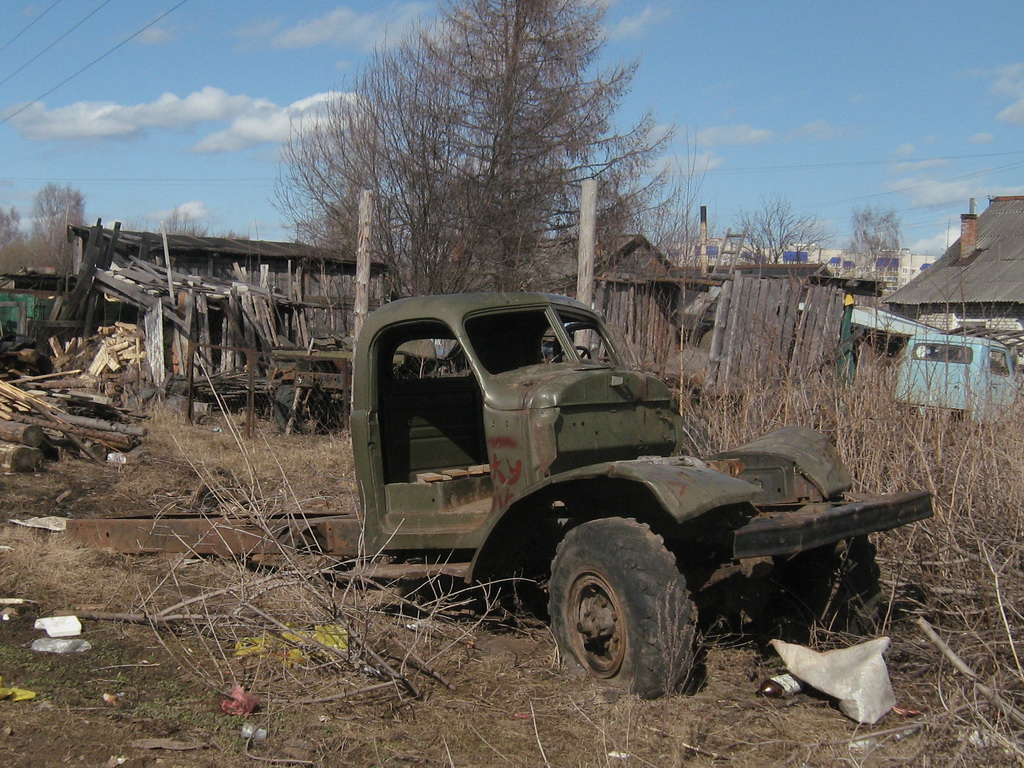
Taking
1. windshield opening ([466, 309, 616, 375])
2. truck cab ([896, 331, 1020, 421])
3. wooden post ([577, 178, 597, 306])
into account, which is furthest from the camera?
wooden post ([577, 178, 597, 306])

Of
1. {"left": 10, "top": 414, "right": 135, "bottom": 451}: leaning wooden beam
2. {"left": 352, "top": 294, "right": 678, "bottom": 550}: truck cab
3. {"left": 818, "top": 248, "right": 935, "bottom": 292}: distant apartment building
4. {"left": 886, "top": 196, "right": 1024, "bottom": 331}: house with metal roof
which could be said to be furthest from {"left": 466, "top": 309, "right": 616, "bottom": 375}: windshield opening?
{"left": 886, "top": 196, "right": 1024, "bottom": 331}: house with metal roof

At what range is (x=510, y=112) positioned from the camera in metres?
17.1

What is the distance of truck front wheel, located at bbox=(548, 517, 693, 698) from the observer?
4.06 metres

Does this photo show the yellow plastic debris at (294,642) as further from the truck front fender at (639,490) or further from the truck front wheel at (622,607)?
the truck front wheel at (622,607)

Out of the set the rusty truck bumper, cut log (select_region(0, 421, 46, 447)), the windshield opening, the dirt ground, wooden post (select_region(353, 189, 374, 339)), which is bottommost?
the dirt ground

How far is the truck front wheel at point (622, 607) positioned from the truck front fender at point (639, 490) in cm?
24

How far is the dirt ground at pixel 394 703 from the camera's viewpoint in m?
3.65

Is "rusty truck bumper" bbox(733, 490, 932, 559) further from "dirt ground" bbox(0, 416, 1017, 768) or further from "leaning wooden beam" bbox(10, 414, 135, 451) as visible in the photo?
"leaning wooden beam" bbox(10, 414, 135, 451)

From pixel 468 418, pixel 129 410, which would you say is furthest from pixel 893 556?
pixel 129 410

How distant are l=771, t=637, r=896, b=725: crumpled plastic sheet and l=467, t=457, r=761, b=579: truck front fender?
81 centimetres

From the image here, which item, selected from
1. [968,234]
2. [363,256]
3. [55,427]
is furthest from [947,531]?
[968,234]

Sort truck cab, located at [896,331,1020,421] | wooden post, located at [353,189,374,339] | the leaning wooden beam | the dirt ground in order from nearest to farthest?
the dirt ground → truck cab, located at [896,331,1020,421] → wooden post, located at [353,189,374,339] → the leaning wooden beam

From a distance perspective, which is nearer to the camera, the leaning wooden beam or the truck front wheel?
the truck front wheel

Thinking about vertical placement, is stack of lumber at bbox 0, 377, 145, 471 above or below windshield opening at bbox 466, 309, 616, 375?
below
